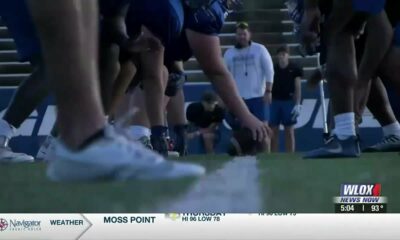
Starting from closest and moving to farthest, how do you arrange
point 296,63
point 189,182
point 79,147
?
1. point 79,147
2. point 189,182
3. point 296,63

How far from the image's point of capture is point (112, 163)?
72.6 inches

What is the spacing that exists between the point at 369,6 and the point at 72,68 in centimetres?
142

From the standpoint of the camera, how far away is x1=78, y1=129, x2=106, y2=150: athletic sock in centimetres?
179

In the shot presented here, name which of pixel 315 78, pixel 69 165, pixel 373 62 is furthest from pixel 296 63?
pixel 69 165

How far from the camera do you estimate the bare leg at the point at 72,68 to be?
5.90 feet

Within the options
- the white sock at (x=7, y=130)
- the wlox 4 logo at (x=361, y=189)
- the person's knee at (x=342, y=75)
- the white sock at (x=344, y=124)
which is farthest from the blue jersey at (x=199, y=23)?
the wlox 4 logo at (x=361, y=189)

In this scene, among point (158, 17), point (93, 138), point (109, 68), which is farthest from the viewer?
point (158, 17)

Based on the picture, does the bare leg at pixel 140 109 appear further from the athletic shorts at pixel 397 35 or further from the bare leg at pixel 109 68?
the athletic shorts at pixel 397 35

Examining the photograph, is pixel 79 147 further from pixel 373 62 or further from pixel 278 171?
pixel 373 62

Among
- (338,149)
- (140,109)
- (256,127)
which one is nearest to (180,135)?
(140,109)

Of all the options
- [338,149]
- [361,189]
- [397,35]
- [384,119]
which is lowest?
[361,189]

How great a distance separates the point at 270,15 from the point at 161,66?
0.49 m

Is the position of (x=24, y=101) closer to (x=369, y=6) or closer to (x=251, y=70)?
(x=251, y=70)

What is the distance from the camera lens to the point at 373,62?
2779 mm
